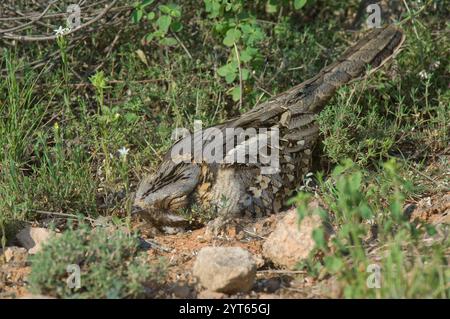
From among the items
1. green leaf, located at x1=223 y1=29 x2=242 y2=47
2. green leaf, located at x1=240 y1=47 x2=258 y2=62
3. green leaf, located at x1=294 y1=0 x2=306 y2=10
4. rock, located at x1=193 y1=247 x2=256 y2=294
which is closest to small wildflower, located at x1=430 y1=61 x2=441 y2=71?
green leaf, located at x1=294 y1=0 x2=306 y2=10

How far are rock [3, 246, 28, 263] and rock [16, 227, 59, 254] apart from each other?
145 millimetres

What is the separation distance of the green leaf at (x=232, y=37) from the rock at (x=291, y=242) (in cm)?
163

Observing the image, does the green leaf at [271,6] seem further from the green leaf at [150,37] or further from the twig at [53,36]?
the twig at [53,36]

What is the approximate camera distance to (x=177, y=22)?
5395mm

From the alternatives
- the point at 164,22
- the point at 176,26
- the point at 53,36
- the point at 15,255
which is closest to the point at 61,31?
the point at 53,36

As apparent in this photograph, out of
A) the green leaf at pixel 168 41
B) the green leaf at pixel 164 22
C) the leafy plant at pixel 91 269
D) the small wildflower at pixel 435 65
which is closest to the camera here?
the leafy plant at pixel 91 269

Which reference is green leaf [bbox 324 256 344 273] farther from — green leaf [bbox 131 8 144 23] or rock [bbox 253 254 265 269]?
green leaf [bbox 131 8 144 23]

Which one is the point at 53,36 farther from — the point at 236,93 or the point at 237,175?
the point at 237,175

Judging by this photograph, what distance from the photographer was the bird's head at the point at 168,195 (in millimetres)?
4285

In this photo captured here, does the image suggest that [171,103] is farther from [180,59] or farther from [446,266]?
[446,266]

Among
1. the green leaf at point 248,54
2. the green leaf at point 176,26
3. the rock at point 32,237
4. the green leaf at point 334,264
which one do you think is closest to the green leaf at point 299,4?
the green leaf at point 248,54

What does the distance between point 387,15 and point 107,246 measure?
3458 mm

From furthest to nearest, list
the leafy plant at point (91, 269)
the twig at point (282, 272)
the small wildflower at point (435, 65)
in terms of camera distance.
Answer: the small wildflower at point (435, 65) → the twig at point (282, 272) → the leafy plant at point (91, 269)
